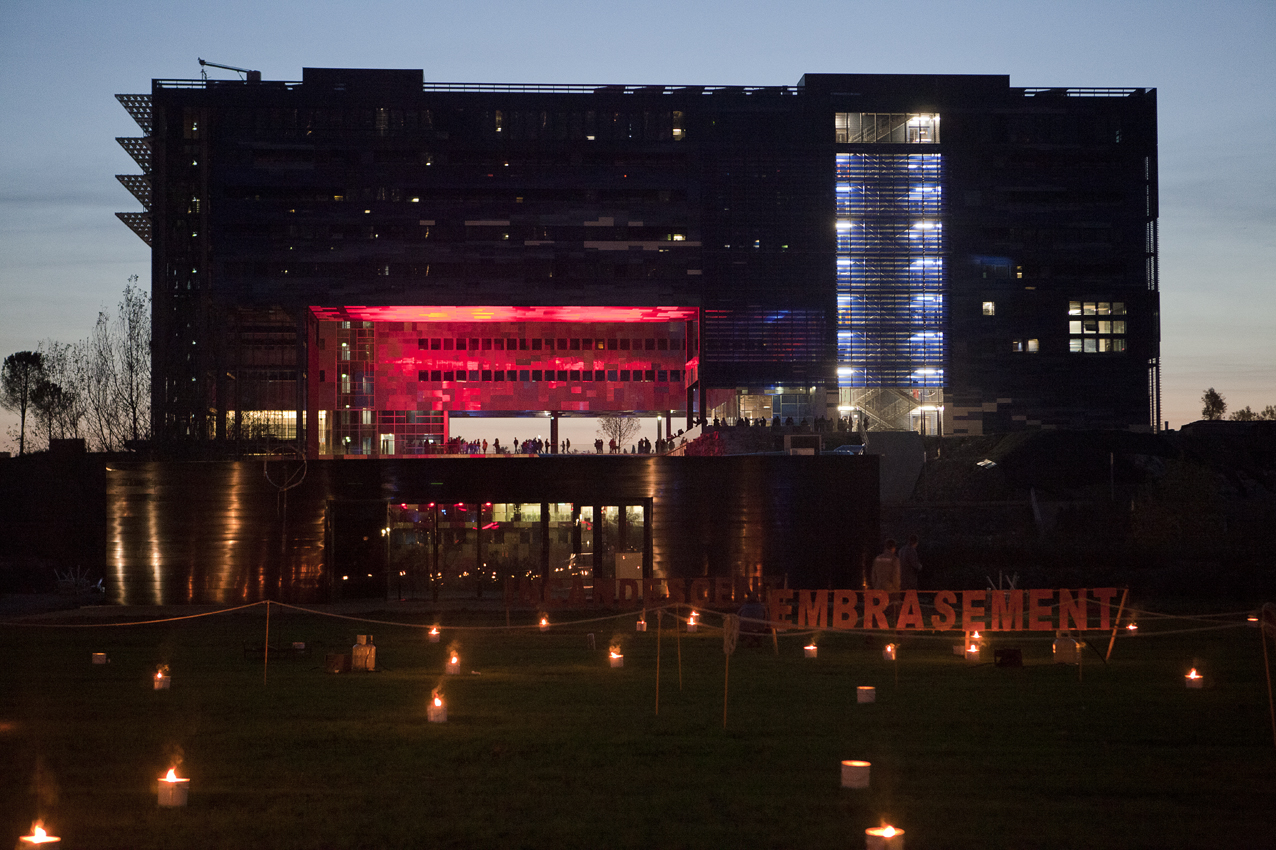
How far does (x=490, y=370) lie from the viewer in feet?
260

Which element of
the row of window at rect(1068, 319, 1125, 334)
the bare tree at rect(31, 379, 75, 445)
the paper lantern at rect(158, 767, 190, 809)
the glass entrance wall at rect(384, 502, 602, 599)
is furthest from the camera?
the row of window at rect(1068, 319, 1125, 334)

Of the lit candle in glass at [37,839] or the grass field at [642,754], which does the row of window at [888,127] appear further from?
the lit candle in glass at [37,839]

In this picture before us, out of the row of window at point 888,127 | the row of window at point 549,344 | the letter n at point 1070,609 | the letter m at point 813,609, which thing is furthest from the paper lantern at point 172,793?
the row of window at point 888,127

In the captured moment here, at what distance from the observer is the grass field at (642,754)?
832 centimetres

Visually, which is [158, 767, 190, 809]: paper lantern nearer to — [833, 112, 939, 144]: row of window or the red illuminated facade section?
the red illuminated facade section

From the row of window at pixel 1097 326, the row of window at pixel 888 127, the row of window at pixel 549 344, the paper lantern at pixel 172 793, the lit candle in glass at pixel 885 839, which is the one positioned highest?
the row of window at pixel 888 127

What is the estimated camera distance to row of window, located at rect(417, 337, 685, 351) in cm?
7900

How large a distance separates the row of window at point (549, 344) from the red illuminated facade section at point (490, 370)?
67 mm

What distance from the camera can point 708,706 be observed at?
13570 mm

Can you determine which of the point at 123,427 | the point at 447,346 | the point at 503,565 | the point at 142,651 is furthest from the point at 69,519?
the point at 142,651

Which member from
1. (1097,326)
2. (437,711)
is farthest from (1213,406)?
(437,711)

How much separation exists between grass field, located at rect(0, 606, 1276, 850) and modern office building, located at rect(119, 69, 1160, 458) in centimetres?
5671

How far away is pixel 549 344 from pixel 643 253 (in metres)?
9.43

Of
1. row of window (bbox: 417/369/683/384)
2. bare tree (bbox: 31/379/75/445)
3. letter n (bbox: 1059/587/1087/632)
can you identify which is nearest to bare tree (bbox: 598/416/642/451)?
row of window (bbox: 417/369/683/384)
